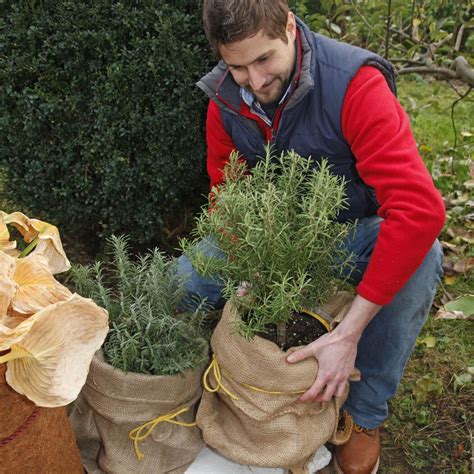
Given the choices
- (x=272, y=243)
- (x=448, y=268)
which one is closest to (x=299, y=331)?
(x=272, y=243)

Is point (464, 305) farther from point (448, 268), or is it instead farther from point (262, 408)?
point (448, 268)

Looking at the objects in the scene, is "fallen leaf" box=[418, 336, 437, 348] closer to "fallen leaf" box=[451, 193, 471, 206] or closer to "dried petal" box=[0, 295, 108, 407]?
"fallen leaf" box=[451, 193, 471, 206]

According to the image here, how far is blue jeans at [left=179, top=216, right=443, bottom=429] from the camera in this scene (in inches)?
74.9

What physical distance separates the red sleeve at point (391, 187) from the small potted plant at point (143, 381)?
23.0 inches

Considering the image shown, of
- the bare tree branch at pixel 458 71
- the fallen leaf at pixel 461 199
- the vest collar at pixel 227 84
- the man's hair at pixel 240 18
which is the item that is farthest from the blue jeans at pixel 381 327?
the fallen leaf at pixel 461 199

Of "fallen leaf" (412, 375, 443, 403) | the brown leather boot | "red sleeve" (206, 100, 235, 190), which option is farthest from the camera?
"fallen leaf" (412, 375, 443, 403)

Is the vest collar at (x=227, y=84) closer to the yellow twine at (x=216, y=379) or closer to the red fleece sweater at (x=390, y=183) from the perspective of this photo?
the red fleece sweater at (x=390, y=183)

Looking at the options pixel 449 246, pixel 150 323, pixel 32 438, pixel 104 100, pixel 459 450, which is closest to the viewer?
pixel 32 438

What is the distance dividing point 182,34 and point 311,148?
0.72 meters

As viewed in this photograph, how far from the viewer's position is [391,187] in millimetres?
1721

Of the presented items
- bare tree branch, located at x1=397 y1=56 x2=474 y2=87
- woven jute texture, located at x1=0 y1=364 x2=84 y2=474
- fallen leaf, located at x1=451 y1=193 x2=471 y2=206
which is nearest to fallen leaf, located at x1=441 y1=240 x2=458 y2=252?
fallen leaf, located at x1=451 y1=193 x2=471 y2=206

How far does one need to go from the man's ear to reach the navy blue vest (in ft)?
0.16

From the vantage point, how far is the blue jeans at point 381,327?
1.90 meters

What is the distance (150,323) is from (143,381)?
0.17 metres
